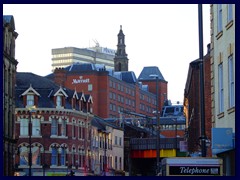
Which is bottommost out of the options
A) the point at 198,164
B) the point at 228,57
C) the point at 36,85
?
the point at 198,164

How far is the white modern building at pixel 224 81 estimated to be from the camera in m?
23.8

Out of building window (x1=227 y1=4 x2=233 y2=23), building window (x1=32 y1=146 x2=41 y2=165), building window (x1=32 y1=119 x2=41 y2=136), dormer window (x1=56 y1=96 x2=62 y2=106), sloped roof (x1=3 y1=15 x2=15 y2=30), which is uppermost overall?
sloped roof (x1=3 y1=15 x2=15 y2=30)

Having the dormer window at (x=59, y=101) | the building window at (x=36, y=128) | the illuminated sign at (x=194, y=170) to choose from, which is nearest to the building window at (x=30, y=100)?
the building window at (x=36, y=128)

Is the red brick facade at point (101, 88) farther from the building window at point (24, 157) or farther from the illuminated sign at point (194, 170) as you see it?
the illuminated sign at point (194, 170)

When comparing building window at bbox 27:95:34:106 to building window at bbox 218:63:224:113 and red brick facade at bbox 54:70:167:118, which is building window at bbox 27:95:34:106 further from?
red brick facade at bbox 54:70:167:118

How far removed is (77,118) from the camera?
8969 centimetres

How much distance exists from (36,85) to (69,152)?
983cm

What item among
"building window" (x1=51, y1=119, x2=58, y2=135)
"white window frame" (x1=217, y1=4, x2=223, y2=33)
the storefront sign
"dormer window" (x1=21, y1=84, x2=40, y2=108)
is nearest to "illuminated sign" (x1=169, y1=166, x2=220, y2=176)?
the storefront sign

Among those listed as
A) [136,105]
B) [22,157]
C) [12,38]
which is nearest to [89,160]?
[22,157]

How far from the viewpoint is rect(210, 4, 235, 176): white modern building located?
23.8 m

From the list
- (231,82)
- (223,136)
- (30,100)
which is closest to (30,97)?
(30,100)

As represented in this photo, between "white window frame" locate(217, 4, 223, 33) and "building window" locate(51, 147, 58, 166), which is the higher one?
"white window frame" locate(217, 4, 223, 33)
